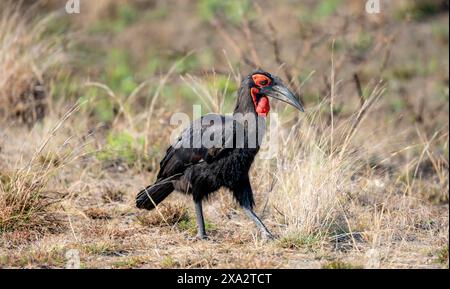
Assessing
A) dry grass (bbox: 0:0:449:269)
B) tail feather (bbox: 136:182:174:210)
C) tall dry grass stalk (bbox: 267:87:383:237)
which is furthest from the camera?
tail feather (bbox: 136:182:174:210)

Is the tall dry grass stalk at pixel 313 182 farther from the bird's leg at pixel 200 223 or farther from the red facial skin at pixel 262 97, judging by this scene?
the bird's leg at pixel 200 223

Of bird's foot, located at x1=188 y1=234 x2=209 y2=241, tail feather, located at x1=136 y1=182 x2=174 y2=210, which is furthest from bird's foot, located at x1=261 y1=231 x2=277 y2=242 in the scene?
tail feather, located at x1=136 y1=182 x2=174 y2=210

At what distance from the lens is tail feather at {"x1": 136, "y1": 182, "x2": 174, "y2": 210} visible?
5969 mm

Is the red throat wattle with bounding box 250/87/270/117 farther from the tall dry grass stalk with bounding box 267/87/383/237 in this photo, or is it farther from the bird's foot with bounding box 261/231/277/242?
the bird's foot with bounding box 261/231/277/242

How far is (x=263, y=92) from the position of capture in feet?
19.1

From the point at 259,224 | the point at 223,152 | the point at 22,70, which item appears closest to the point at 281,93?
the point at 223,152

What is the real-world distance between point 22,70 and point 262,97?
3.41 metres

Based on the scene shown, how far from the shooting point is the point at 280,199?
20.3 ft

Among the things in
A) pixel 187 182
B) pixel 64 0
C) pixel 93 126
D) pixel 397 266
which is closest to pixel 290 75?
pixel 93 126

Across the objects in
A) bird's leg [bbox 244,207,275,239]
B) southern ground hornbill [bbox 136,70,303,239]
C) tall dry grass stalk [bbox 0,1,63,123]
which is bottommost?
bird's leg [bbox 244,207,275,239]

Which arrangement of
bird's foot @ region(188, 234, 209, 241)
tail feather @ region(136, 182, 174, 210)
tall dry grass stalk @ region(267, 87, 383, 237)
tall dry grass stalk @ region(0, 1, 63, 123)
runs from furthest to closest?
1. tall dry grass stalk @ region(0, 1, 63, 123)
2. tail feather @ region(136, 182, 174, 210)
3. bird's foot @ region(188, 234, 209, 241)
4. tall dry grass stalk @ region(267, 87, 383, 237)

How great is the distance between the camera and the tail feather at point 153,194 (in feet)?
19.6

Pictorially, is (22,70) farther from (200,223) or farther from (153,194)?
(200,223)
